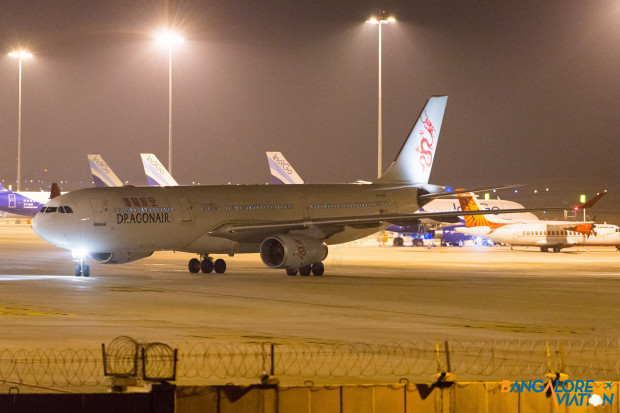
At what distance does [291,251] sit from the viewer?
128 feet

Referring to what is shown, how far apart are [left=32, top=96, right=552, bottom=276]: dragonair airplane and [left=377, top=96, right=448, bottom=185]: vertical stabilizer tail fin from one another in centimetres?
106

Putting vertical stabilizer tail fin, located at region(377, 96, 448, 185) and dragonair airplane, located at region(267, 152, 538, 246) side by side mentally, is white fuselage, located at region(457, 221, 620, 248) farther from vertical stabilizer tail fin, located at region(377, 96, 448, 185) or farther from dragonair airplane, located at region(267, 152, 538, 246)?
vertical stabilizer tail fin, located at region(377, 96, 448, 185)

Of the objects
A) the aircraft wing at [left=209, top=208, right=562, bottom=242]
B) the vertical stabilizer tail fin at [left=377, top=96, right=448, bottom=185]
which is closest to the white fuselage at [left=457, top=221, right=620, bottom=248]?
the vertical stabilizer tail fin at [left=377, top=96, right=448, bottom=185]

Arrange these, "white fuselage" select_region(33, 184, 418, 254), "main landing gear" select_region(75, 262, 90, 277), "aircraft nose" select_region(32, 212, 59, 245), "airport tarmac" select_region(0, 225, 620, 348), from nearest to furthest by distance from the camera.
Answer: "airport tarmac" select_region(0, 225, 620, 348) < "aircraft nose" select_region(32, 212, 59, 245) < "white fuselage" select_region(33, 184, 418, 254) < "main landing gear" select_region(75, 262, 90, 277)

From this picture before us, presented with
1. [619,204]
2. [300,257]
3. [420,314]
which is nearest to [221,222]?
[300,257]

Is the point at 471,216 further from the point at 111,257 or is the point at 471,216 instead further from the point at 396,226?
the point at 111,257

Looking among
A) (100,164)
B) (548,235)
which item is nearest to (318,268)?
(548,235)

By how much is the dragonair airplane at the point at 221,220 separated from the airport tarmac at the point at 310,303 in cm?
110

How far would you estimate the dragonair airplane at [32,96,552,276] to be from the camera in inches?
1489

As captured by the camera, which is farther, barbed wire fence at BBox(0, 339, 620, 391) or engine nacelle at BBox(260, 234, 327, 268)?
engine nacelle at BBox(260, 234, 327, 268)

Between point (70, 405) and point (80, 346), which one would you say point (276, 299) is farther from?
point (70, 405)

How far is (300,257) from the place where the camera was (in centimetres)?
3916

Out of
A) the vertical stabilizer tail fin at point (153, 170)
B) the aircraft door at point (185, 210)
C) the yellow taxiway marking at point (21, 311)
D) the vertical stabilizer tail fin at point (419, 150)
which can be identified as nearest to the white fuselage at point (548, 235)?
the vertical stabilizer tail fin at point (419, 150)

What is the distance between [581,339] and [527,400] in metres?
9.83
